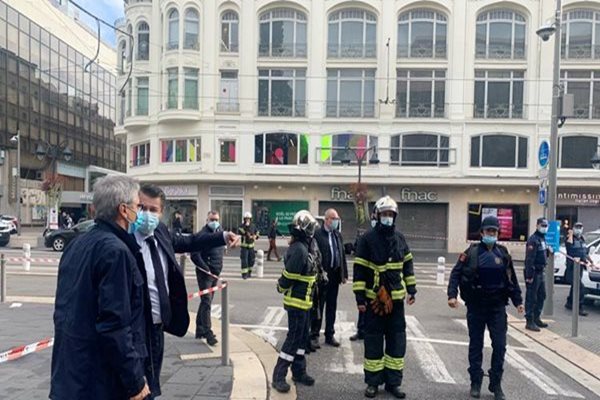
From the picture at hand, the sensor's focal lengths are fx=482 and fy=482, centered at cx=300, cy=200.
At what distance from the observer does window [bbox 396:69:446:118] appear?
2758cm

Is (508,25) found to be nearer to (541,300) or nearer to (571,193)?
(571,193)

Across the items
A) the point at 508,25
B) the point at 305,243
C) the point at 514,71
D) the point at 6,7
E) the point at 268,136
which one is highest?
→ the point at 6,7

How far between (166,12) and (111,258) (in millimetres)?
29259

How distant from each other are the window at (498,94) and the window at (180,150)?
16.2 m

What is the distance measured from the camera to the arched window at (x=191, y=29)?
28.1 m

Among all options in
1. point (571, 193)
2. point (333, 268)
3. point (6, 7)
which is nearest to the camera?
point (333, 268)

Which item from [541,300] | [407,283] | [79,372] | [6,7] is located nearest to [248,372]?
[407,283]

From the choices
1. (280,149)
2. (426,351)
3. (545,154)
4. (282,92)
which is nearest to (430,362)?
(426,351)

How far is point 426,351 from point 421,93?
23.0 meters

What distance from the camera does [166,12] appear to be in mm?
28562

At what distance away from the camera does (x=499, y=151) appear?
2728 cm

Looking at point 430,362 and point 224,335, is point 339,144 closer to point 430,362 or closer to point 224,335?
point 430,362

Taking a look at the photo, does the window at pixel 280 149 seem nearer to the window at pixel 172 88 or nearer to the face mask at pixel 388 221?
the window at pixel 172 88

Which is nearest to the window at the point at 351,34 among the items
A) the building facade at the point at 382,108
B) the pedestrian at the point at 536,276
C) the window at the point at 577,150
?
the building facade at the point at 382,108
